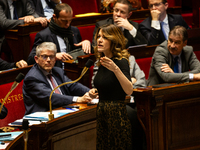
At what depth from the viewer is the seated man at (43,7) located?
2.76 m

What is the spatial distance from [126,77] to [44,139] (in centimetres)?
42

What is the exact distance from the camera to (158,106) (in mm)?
1632

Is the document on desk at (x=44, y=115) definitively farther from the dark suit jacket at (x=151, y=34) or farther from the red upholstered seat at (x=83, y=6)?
the red upholstered seat at (x=83, y=6)

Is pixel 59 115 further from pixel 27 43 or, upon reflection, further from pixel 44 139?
pixel 27 43

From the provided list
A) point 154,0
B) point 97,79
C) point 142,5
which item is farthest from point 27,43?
point 142,5

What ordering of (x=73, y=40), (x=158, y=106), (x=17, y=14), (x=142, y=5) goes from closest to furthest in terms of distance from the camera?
(x=158, y=106) → (x=73, y=40) → (x=17, y=14) → (x=142, y=5)

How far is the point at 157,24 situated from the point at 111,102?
52.8 inches

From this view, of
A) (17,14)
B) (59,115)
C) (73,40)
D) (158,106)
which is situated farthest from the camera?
(17,14)

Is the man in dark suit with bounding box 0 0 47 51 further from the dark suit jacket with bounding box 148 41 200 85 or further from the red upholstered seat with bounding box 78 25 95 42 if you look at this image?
the dark suit jacket with bounding box 148 41 200 85

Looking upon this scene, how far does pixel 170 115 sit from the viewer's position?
168cm

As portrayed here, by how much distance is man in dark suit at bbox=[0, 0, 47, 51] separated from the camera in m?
2.45

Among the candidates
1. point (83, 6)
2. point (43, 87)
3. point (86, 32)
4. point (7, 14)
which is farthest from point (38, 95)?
point (83, 6)

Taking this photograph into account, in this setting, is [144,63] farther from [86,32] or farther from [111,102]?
[111,102]

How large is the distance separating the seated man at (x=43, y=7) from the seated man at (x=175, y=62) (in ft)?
3.79
